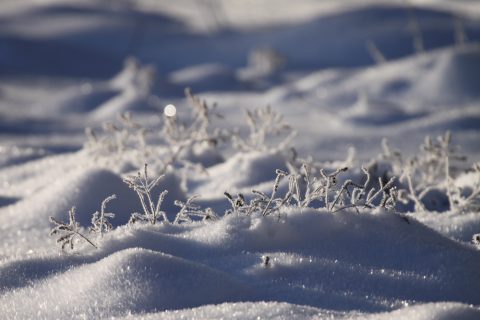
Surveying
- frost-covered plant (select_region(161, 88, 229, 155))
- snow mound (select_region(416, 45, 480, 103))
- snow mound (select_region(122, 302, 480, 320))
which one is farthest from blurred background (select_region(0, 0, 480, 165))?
snow mound (select_region(122, 302, 480, 320))

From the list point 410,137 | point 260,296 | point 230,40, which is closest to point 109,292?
point 260,296

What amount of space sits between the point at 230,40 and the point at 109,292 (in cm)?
1599

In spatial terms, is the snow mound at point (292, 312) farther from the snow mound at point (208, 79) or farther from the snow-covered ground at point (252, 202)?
the snow mound at point (208, 79)

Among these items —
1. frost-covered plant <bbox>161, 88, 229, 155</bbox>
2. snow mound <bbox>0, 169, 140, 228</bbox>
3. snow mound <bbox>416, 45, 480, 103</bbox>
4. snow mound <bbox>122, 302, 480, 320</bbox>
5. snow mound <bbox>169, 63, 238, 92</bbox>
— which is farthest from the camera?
snow mound <bbox>169, 63, 238, 92</bbox>

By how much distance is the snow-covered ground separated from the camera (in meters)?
1.76

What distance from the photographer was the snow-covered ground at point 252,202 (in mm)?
1762

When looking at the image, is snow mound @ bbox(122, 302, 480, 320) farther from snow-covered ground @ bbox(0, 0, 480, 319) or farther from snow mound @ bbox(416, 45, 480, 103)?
snow mound @ bbox(416, 45, 480, 103)

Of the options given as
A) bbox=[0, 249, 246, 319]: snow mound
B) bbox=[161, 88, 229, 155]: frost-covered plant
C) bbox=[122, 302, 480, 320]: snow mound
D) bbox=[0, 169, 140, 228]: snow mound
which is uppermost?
bbox=[161, 88, 229, 155]: frost-covered plant

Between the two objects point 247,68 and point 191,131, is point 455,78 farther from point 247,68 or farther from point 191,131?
point 247,68

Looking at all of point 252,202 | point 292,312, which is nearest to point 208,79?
point 252,202

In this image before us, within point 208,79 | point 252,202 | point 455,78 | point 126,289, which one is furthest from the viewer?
point 208,79

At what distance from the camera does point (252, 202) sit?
6.83 ft

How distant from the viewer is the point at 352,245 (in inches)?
80.0

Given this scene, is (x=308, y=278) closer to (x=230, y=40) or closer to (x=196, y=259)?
(x=196, y=259)
